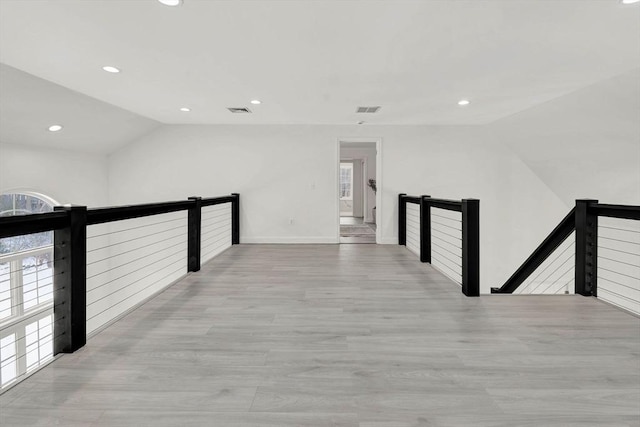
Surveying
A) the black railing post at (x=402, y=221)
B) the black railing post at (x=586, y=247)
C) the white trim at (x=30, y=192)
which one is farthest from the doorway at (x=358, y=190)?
the white trim at (x=30, y=192)

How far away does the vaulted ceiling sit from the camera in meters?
2.37

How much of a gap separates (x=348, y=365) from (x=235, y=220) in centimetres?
466

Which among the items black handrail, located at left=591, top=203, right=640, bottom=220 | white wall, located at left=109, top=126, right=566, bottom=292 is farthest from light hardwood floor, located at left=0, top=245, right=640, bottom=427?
white wall, located at left=109, top=126, right=566, bottom=292

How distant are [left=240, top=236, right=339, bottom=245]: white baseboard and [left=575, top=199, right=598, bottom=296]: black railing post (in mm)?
3809

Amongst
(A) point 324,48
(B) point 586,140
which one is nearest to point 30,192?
(A) point 324,48

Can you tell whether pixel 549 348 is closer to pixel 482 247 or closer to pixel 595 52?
pixel 595 52

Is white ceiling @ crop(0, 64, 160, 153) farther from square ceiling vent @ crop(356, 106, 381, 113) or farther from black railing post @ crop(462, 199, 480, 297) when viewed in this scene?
black railing post @ crop(462, 199, 480, 297)

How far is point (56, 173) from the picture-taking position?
18.1 ft

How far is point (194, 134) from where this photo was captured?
249 inches

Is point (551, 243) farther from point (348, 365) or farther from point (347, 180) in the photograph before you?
point (347, 180)

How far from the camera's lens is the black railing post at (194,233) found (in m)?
3.89

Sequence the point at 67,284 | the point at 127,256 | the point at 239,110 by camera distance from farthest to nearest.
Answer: the point at 127,256 < the point at 239,110 < the point at 67,284

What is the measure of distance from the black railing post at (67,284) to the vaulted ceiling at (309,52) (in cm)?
146

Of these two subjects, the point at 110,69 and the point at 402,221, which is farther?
the point at 402,221
